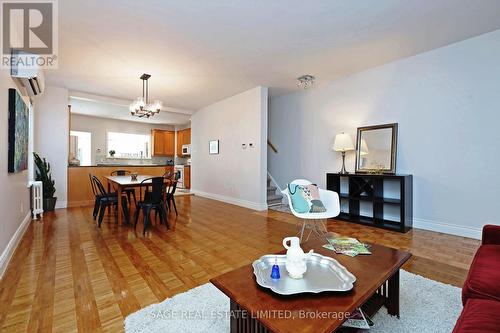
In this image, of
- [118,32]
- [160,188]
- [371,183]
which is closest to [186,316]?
[160,188]

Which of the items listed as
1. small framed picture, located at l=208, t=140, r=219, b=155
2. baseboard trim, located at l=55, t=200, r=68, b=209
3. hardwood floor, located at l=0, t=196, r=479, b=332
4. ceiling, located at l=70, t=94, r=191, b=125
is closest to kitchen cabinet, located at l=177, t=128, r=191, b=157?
ceiling, located at l=70, t=94, r=191, b=125

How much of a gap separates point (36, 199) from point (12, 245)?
72.2 inches

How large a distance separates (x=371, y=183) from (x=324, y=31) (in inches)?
94.7

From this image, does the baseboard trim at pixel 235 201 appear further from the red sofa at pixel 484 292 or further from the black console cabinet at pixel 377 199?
the red sofa at pixel 484 292

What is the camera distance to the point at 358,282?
1146 mm

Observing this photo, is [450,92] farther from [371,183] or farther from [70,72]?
[70,72]

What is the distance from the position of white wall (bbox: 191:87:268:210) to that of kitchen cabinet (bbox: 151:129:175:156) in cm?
273

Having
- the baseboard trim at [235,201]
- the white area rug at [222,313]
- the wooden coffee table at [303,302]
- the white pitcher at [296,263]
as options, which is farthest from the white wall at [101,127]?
the white pitcher at [296,263]

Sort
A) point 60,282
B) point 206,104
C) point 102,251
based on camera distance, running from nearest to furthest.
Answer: point 60,282
point 102,251
point 206,104

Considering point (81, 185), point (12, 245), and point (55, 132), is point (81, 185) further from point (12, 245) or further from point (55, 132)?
point (12, 245)

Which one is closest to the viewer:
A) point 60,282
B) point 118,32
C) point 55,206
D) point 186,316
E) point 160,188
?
point 186,316

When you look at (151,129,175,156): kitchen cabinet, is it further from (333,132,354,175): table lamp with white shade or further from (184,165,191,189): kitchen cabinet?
(333,132,354,175): table lamp with white shade

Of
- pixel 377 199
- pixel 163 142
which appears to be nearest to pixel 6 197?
pixel 377 199

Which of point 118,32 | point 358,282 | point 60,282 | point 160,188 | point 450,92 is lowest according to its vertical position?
point 60,282
